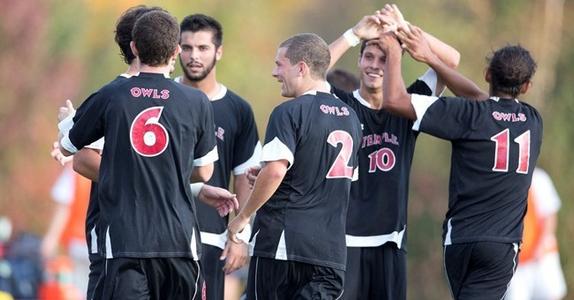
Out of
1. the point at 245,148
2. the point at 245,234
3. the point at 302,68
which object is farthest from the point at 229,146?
the point at 302,68

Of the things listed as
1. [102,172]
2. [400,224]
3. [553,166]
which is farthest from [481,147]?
[553,166]

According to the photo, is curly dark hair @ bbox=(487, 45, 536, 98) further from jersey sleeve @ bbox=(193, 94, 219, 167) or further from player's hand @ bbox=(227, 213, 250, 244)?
jersey sleeve @ bbox=(193, 94, 219, 167)

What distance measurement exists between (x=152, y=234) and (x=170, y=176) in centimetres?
34

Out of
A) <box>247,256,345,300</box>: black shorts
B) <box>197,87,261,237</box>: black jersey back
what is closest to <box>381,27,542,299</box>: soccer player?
<box>247,256,345,300</box>: black shorts

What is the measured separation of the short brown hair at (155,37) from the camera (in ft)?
22.7

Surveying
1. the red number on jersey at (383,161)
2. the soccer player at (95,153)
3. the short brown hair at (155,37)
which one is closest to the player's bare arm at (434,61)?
the red number on jersey at (383,161)

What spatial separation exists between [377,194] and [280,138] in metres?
1.38

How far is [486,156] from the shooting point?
8.18 m

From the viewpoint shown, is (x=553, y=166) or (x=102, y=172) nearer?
(x=102, y=172)

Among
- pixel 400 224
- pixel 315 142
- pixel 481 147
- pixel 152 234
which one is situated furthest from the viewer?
pixel 400 224

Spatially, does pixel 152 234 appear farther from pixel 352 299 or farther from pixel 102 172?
pixel 352 299

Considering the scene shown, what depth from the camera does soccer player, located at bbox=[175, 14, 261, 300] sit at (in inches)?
354

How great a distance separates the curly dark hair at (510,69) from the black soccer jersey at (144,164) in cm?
232

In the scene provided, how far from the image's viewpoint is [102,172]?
7.00 metres
